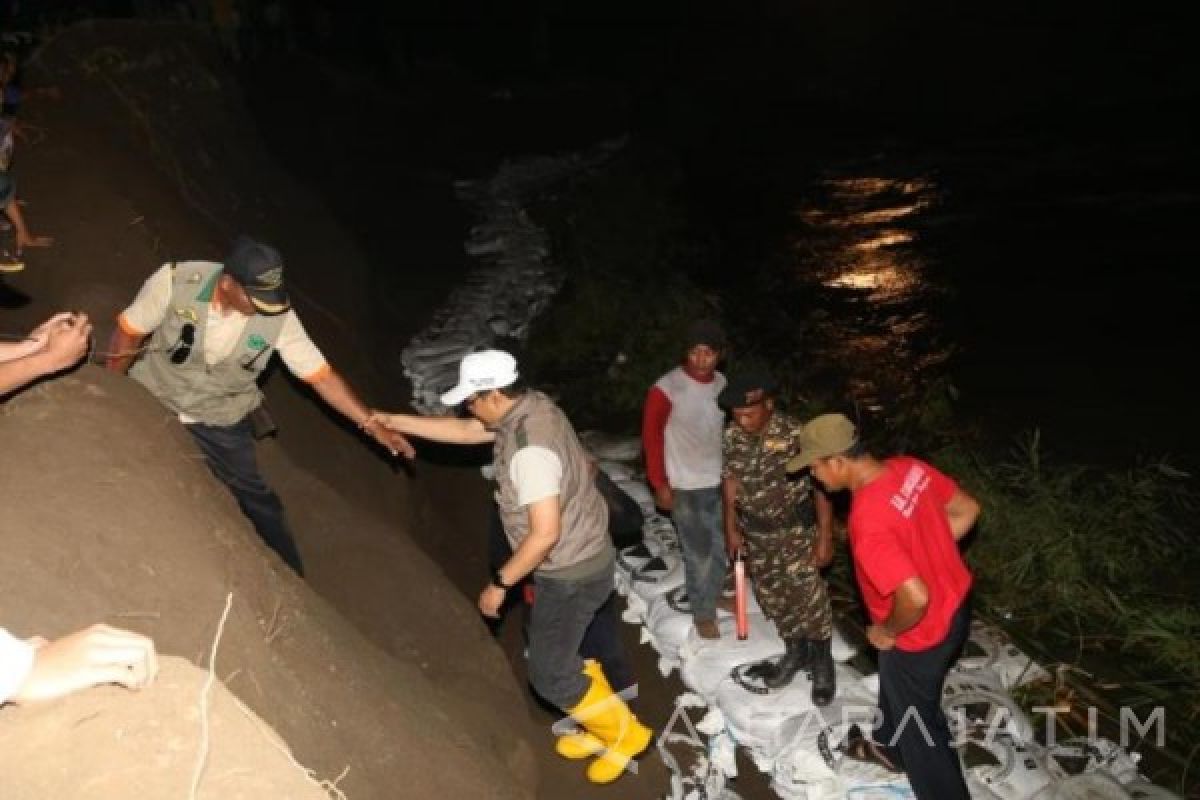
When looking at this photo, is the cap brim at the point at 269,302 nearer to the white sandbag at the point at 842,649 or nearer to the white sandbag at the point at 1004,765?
the white sandbag at the point at 842,649

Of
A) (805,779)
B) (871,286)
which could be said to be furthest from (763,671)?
(871,286)

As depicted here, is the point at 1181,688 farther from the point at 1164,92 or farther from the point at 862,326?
the point at 1164,92

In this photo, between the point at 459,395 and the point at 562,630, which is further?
the point at 562,630

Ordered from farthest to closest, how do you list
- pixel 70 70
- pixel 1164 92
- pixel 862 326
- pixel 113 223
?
pixel 1164 92 → pixel 862 326 → pixel 70 70 → pixel 113 223

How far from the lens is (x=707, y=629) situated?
4.94 m

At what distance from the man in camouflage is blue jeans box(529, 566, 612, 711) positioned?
0.85 meters

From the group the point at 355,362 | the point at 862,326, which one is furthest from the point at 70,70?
the point at 862,326

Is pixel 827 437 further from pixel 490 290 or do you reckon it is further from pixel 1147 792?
pixel 490 290

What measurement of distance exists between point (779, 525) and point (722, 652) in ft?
3.51

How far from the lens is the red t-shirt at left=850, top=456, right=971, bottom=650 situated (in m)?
3.14

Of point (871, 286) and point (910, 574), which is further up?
point (910, 574)

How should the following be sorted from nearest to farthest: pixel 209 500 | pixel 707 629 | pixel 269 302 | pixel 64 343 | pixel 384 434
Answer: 1. pixel 64 343
2. pixel 209 500
3. pixel 269 302
4. pixel 384 434
5. pixel 707 629

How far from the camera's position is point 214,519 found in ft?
10.1

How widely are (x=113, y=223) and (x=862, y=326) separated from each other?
858 cm
